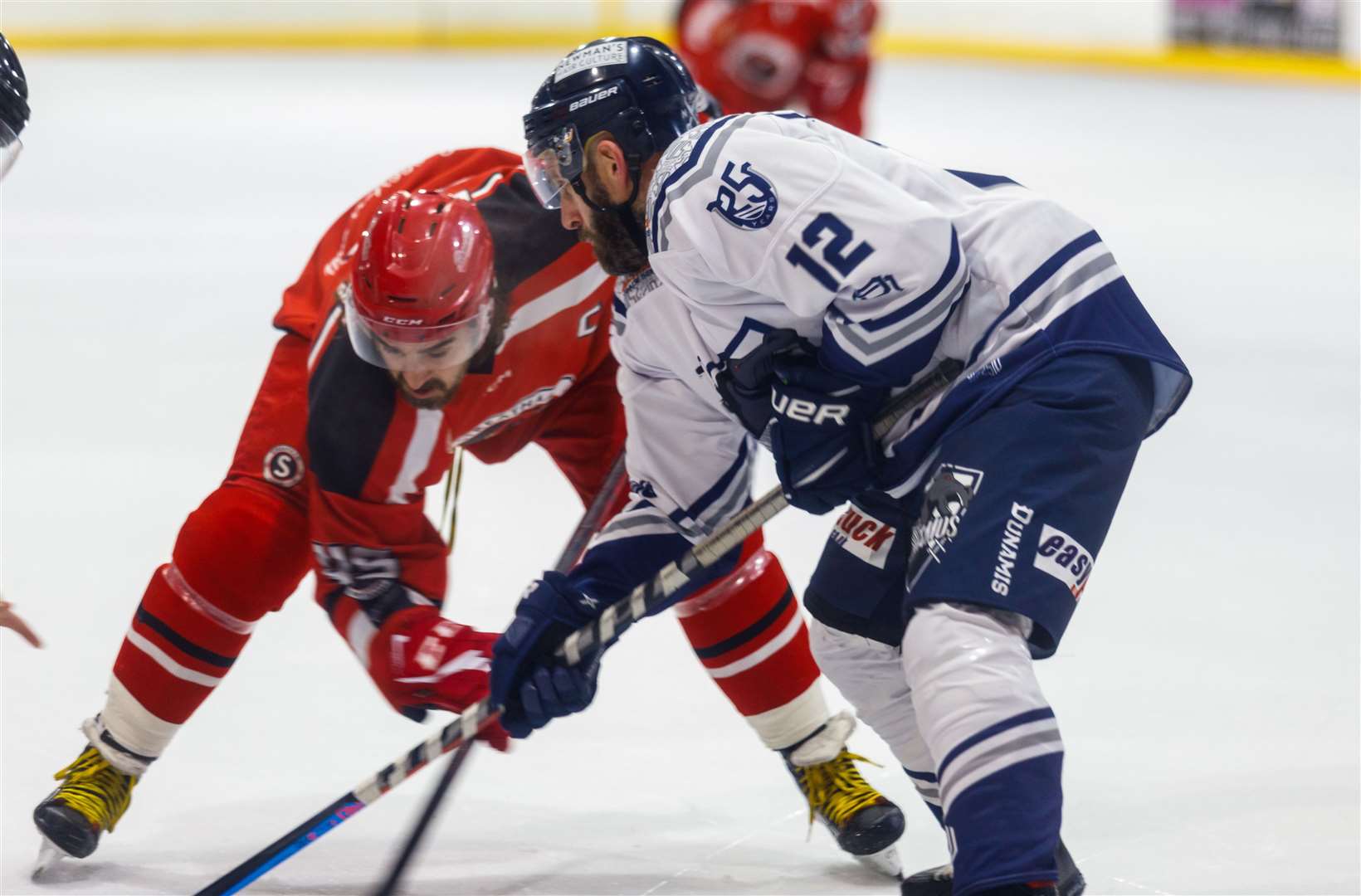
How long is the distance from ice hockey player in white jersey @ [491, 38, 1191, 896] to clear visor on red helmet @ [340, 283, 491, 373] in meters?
0.20

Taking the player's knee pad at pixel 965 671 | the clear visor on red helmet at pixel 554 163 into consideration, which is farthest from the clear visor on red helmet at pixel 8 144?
the player's knee pad at pixel 965 671

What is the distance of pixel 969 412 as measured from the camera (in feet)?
6.12

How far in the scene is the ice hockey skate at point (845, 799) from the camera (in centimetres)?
235

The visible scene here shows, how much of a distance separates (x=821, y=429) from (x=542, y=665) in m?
0.49

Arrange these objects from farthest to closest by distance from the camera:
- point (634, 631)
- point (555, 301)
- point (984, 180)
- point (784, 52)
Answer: point (784, 52) < point (634, 631) < point (555, 301) < point (984, 180)

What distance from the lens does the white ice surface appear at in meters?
2.41

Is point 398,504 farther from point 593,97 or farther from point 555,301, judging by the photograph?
point 593,97

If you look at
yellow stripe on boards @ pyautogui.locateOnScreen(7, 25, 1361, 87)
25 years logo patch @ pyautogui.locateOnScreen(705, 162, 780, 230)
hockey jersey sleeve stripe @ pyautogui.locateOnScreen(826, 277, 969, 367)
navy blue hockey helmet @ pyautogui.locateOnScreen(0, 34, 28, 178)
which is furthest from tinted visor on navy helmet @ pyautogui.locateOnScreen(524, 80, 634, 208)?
yellow stripe on boards @ pyautogui.locateOnScreen(7, 25, 1361, 87)

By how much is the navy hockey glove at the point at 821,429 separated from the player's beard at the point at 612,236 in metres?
0.34

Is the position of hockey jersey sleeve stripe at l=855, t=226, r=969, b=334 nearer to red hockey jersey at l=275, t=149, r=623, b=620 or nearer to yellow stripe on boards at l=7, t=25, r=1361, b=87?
red hockey jersey at l=275, t=149, r=623, b=620

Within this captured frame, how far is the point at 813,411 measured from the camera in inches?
74.7

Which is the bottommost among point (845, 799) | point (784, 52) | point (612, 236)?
point (784, 52)

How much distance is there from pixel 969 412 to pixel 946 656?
299 millimetres

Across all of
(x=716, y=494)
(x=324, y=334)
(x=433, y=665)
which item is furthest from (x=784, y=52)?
(x=433, y=665)
